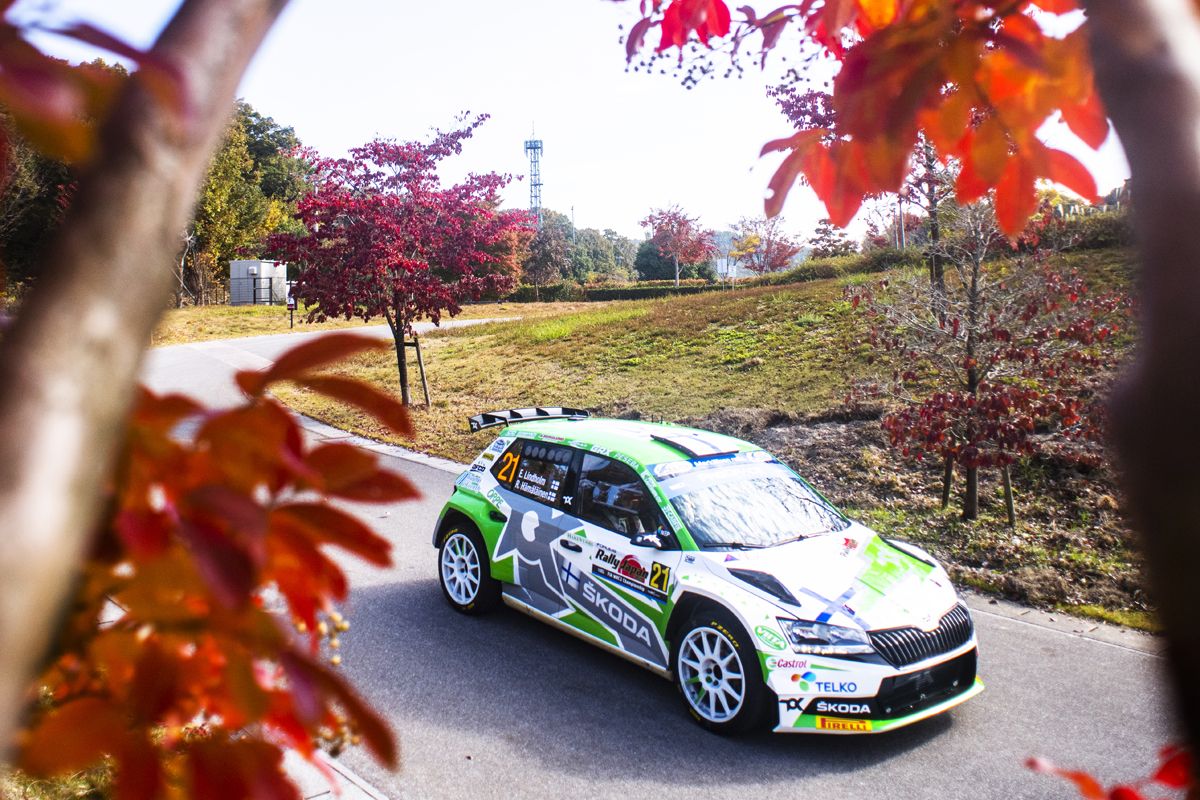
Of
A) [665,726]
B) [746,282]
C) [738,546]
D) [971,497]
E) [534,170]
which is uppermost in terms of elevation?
[534,170]

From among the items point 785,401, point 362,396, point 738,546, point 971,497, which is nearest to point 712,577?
point 738,546

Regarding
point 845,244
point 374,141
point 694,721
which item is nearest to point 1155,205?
point 694,721

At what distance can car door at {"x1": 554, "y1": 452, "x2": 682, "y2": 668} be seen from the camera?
5477 mm

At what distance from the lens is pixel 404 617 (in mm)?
7016

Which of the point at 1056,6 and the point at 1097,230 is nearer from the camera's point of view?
the point at 1056,6

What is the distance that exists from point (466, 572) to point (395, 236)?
10.8 metres

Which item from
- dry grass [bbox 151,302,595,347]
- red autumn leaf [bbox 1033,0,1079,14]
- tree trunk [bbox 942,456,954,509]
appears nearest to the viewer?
red autumn leaf [bbox 1033,0,1079,14]

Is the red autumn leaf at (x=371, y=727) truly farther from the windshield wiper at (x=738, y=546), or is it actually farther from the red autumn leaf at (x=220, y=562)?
the windshield wiper at (x=738, y=546)

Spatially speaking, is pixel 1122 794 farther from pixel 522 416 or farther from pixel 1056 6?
pixel 522 416

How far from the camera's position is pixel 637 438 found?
6.41 meters

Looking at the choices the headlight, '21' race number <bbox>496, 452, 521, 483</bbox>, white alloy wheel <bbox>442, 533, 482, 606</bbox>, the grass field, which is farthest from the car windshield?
the grass field

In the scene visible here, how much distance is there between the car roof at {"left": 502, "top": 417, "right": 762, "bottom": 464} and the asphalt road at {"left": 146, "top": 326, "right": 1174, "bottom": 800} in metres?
1.49

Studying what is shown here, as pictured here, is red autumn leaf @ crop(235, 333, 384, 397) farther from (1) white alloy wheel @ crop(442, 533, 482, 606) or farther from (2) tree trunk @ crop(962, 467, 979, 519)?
(2) tree trunk @ crop(962, 467, 979, 519)

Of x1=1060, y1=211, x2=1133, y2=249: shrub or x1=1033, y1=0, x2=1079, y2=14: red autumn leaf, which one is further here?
x1=1060, y1=211, x2=1133, y2=249: shrub
